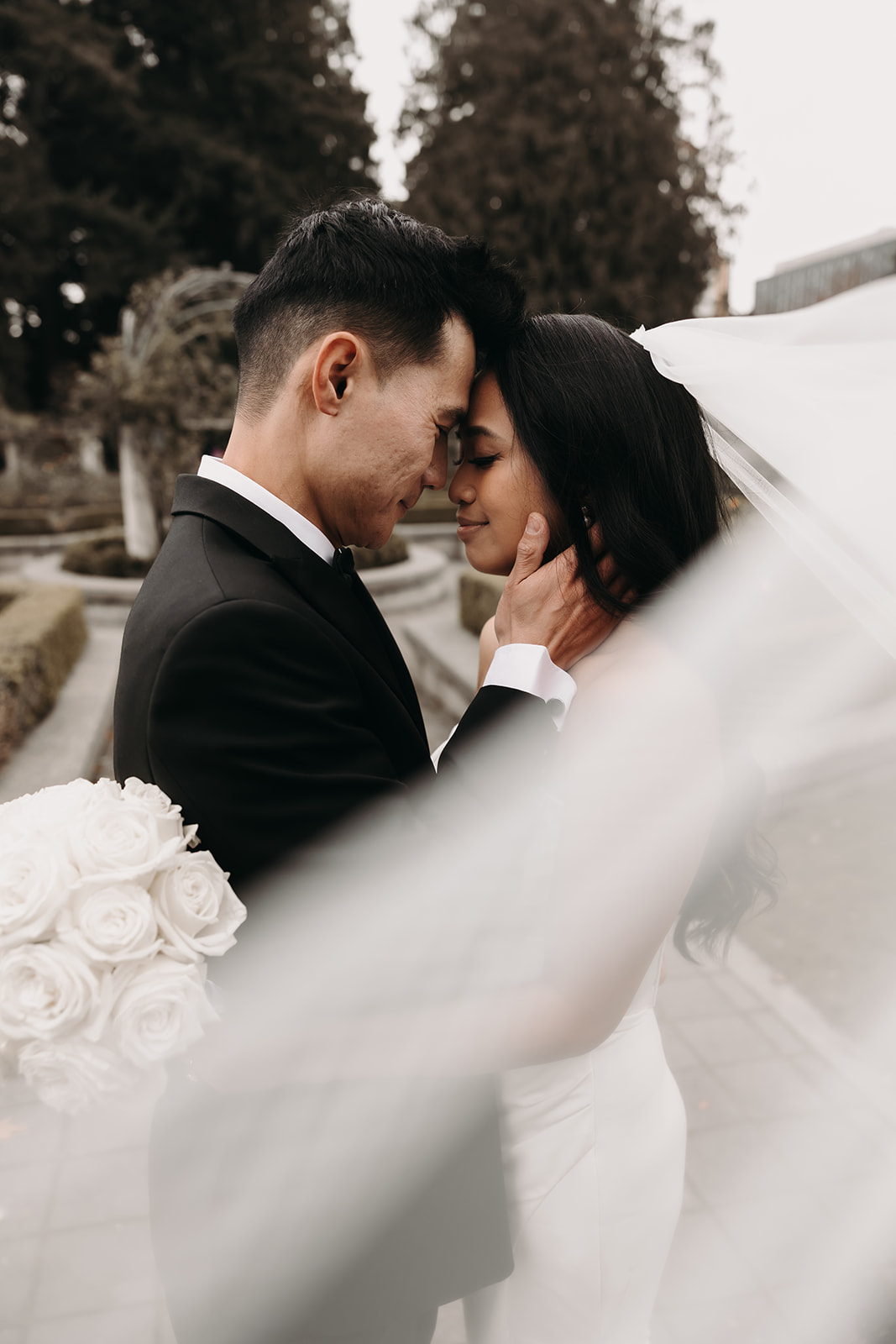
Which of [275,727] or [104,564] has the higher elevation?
[275,727]

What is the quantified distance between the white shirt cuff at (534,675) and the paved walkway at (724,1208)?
5.71ft

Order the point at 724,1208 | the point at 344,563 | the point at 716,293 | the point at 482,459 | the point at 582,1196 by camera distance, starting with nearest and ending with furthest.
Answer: the point at 582,1196 → the point at 344,563 → the point at 482,459 → the point at 724,1208 → the point at 716,293

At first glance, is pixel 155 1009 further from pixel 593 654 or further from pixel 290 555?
pixel 593 654

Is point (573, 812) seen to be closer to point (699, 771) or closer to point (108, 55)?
point (699, 771)

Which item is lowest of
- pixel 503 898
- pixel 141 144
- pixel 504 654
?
pixel 503 898

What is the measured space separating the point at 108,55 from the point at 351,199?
30.4m

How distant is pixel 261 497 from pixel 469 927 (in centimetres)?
99

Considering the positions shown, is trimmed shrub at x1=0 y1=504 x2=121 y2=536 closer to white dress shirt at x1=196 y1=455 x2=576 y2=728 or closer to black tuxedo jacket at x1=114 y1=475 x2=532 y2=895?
white dress shirt at x1=196 y1=455 x2=576 y2=728

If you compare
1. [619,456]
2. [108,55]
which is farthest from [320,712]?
[108,55]

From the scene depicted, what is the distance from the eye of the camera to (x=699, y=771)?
1814 mm

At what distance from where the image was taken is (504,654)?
1987 millimetres

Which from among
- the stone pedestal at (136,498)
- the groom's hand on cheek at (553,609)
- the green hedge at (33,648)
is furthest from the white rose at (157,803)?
the stone pedestal at (136,498)

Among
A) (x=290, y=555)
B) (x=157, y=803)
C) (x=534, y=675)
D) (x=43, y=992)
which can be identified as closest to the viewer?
(x=43, y=992)

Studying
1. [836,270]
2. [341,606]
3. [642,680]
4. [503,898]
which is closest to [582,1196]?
[503,898]
